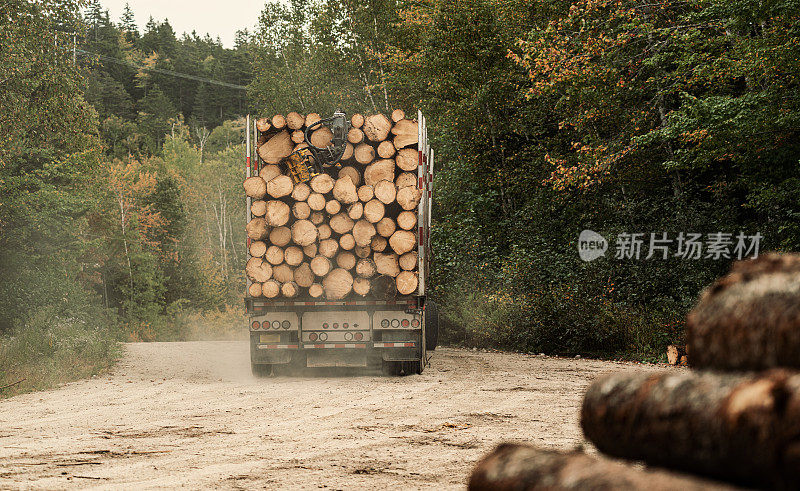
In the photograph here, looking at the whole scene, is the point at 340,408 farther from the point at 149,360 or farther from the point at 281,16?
the point at 281,16

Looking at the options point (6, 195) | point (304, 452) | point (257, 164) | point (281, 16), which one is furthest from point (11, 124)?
point (281, 16)

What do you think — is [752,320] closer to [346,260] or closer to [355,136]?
[346,260]

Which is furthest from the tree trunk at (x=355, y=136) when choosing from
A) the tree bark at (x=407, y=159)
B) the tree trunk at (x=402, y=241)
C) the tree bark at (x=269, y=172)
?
the tree trunk at (x=402, y=241)

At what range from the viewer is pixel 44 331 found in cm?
1518

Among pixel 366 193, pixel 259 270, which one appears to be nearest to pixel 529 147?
pixel 366 193

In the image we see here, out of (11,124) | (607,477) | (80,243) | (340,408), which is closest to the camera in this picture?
(607,477)

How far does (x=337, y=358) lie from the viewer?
10828 mm

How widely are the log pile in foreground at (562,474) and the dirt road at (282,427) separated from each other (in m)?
2.56

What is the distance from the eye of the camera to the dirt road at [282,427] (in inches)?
205

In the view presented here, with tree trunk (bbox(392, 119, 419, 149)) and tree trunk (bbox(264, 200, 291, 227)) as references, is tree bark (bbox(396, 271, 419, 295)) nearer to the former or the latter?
tree trunk (bbox(264, 200, 291, 227))

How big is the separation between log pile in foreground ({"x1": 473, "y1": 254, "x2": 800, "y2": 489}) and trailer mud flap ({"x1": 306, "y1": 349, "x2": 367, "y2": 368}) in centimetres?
840

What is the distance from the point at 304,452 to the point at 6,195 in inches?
884

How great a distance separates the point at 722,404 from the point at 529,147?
66.8 ft

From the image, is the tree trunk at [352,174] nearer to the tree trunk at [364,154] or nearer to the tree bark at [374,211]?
the tree trunk at [364,154]
